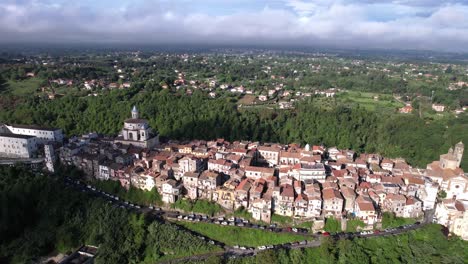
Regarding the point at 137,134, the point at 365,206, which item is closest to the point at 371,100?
the point at 365,206

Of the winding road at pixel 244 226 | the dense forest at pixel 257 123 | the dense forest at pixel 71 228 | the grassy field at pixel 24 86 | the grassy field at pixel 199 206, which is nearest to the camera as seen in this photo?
the winding road at pixel 244 226

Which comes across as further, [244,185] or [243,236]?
[244,185]

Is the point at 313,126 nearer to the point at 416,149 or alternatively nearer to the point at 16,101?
the point at 416,149

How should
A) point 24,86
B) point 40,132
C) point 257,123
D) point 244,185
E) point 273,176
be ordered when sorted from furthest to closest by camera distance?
point 24,86, point 257,123, point 40,132, point 273,176, point 244,185

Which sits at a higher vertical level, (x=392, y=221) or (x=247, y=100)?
(x=247, y=100)

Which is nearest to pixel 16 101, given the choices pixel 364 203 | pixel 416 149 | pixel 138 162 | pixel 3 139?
pixel 3 139

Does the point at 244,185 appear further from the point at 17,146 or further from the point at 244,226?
the point at 17,146

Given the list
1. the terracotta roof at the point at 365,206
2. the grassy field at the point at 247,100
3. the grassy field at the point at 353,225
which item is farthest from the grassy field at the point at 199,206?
the grassy field at the point at 247,100

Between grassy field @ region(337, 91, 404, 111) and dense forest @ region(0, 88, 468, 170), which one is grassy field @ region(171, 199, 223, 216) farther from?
grassy field @ region(337, 91, 404, 111)

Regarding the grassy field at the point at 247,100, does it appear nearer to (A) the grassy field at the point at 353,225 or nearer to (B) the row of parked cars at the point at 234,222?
(B) the row of parked cars at the point at 234,222
